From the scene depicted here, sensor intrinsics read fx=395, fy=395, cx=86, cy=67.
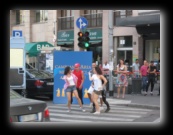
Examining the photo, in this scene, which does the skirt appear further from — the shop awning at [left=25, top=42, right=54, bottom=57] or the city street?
the shop awning at [left=25, top=42, right=54, bottom=57]

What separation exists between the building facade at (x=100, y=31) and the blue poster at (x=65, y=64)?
24.3 ft

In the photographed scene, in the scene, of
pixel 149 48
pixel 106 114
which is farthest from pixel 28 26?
pixel 106 114

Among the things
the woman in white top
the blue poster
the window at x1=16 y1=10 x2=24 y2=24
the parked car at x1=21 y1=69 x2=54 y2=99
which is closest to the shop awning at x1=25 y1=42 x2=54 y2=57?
the window at x1=16 y1=10 x2=24 y2=24

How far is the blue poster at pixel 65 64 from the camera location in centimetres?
1645

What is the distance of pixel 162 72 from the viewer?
630cm

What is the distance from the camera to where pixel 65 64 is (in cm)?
1655

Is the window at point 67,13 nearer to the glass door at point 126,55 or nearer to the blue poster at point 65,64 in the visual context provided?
the glass door at point 126,55

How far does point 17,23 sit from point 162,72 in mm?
34851

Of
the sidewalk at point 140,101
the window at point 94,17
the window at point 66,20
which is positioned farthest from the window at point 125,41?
the sidewalk at point 140,101

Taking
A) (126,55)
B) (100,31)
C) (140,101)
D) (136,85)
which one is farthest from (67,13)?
(140,101)

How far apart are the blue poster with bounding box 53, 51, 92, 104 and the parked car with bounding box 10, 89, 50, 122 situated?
8517mm

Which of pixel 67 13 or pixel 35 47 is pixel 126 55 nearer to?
pixel 67 13

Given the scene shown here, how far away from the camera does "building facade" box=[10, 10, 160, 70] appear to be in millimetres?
27156
